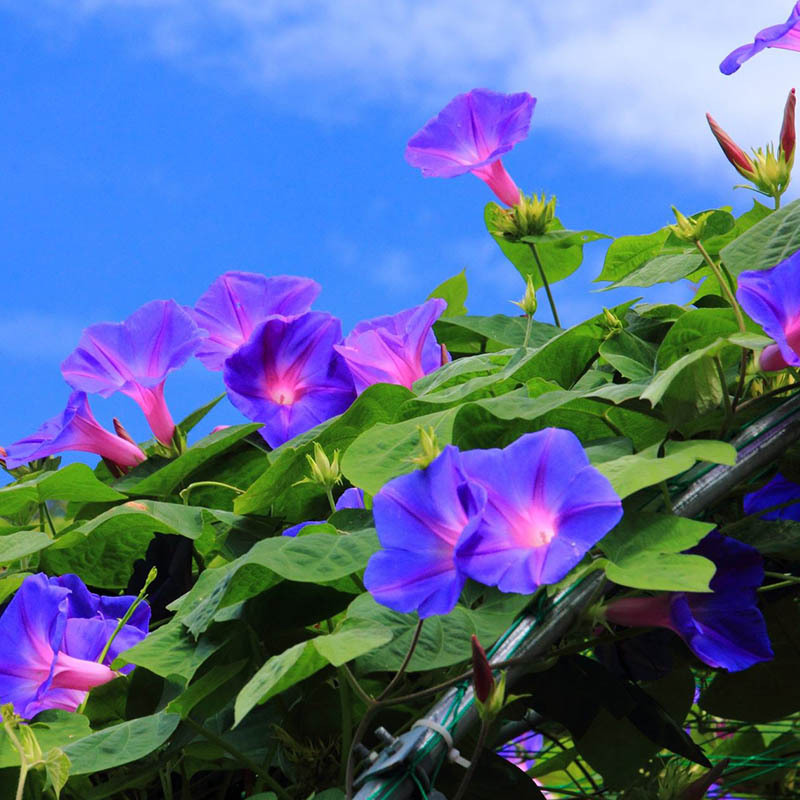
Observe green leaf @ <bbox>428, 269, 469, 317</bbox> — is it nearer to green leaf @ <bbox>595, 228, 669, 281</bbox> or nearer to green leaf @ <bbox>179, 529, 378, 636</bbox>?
green leaf @ <bbox>595, 228, 669, 281</bbox>

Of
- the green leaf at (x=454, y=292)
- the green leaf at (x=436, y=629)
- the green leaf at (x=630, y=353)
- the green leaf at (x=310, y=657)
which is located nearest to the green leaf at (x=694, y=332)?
the green leaf at (x=630, y=353)

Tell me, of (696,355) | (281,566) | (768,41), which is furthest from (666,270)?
(281,566)

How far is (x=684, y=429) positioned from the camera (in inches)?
Result: 38.5

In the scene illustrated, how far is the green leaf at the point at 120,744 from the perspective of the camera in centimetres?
90

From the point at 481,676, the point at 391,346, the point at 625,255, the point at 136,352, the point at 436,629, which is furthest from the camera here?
the point at 625,255

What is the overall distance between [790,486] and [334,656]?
1.96ft

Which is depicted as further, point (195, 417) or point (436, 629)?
point (195, 417)

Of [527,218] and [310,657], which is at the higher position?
[527,218]

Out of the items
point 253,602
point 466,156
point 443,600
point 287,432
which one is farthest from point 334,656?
point 466,156

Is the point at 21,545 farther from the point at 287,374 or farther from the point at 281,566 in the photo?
the point at 281,566

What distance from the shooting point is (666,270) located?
3.95 feet

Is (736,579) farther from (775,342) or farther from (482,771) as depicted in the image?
(482,771)

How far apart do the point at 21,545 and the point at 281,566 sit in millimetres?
476

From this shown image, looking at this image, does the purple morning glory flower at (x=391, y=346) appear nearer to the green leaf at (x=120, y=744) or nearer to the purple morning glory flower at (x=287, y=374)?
the purple morning glory flower at (x=287, y=374)
